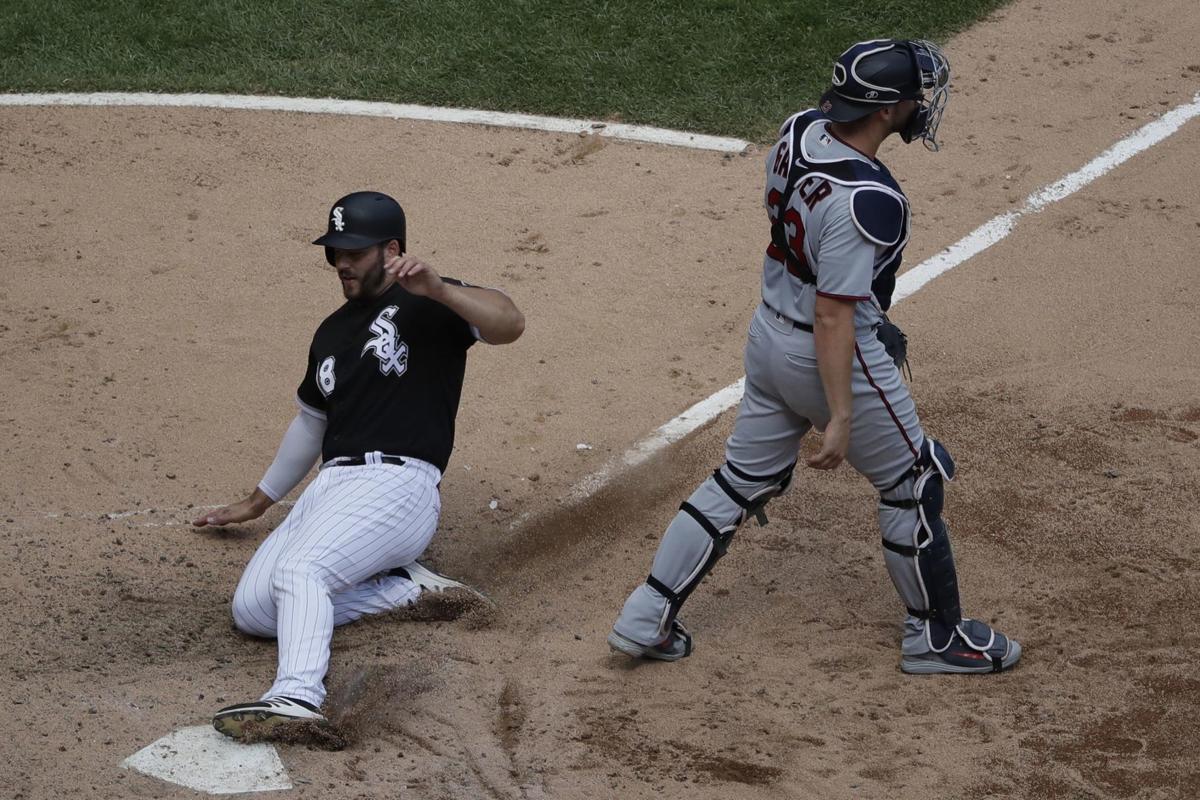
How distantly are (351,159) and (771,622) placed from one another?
4.51 meters

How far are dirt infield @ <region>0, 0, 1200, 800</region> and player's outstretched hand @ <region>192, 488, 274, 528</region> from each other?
0.15 metres

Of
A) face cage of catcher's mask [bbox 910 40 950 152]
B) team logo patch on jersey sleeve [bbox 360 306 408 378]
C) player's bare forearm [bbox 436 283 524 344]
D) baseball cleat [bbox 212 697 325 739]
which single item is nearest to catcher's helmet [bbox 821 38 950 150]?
face cage of catcher's mask [bbox 910 40 950 152]

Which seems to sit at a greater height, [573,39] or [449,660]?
[573,39]

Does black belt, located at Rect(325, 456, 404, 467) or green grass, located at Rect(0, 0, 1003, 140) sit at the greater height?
green grass, located at Rect(0, 0, 1003, 140)

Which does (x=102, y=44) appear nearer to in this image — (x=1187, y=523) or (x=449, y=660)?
(x=449, y=660)

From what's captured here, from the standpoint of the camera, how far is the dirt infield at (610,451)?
4375 mm

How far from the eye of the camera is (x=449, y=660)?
4.84 metres

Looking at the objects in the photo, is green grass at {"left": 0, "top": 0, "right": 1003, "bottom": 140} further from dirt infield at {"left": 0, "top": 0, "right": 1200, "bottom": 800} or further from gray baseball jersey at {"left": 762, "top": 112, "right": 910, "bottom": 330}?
gray baseball jersey at {"left": 762, "top": 112, "right": 910, "bottom": 330}

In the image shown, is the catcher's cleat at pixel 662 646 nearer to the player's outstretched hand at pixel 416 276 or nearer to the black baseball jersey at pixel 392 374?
the black baseball jersey at pixel 392 374

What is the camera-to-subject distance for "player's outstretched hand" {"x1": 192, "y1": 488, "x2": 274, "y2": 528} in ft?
17.7

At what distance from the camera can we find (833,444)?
4.36 meters

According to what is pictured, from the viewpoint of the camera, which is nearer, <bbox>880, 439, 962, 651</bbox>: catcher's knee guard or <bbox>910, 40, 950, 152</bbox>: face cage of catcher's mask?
<bbox>910, 40, 950, 152</bbox>: face cage of catcher's mask

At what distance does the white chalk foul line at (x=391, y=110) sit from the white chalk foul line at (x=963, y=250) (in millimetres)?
1610

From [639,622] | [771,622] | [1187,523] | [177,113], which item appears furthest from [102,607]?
[177,113]
